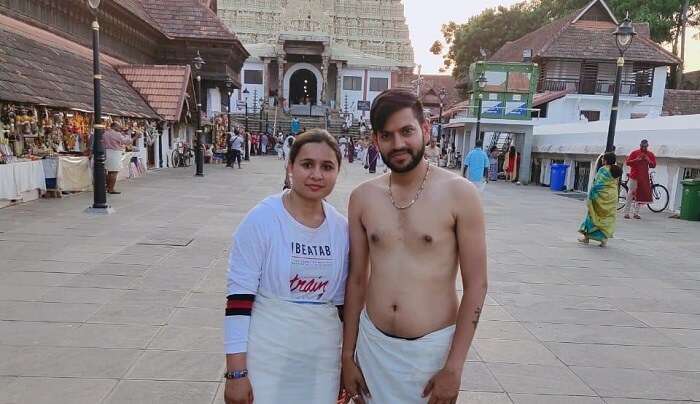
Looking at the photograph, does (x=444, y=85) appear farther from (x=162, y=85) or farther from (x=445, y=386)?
(x=445, y=386)

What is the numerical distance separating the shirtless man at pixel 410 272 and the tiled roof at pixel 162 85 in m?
19.4

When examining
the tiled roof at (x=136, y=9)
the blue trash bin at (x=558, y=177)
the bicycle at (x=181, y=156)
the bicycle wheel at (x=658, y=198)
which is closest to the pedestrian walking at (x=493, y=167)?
the blue trash bin at (x=558, y=177)

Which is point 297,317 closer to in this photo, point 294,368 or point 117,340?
point 294,368

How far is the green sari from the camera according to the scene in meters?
8.70

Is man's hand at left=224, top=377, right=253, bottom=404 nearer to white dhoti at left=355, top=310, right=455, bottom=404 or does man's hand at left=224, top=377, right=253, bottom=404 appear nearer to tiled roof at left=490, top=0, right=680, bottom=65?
white dhoti at left=355, top=310, right=455, bottom=404

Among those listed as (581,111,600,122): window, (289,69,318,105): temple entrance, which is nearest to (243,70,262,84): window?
(289,69,318,105): temple entrance

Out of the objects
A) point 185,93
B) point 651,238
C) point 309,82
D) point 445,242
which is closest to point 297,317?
point 445,242

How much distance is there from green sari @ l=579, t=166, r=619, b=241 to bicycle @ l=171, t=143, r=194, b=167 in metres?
18.7

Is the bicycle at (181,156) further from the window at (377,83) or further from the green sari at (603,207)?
the window at (377,83)

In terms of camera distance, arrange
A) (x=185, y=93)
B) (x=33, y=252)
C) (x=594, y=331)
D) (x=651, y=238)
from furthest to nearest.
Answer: (x=185, y=93)
(x=651, y=238)
(x=33, y=252)
(x=594, y=331)

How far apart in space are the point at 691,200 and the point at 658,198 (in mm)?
1777

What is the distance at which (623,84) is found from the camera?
3206 cm

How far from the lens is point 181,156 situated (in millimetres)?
23797

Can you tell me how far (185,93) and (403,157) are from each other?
20395 mm
